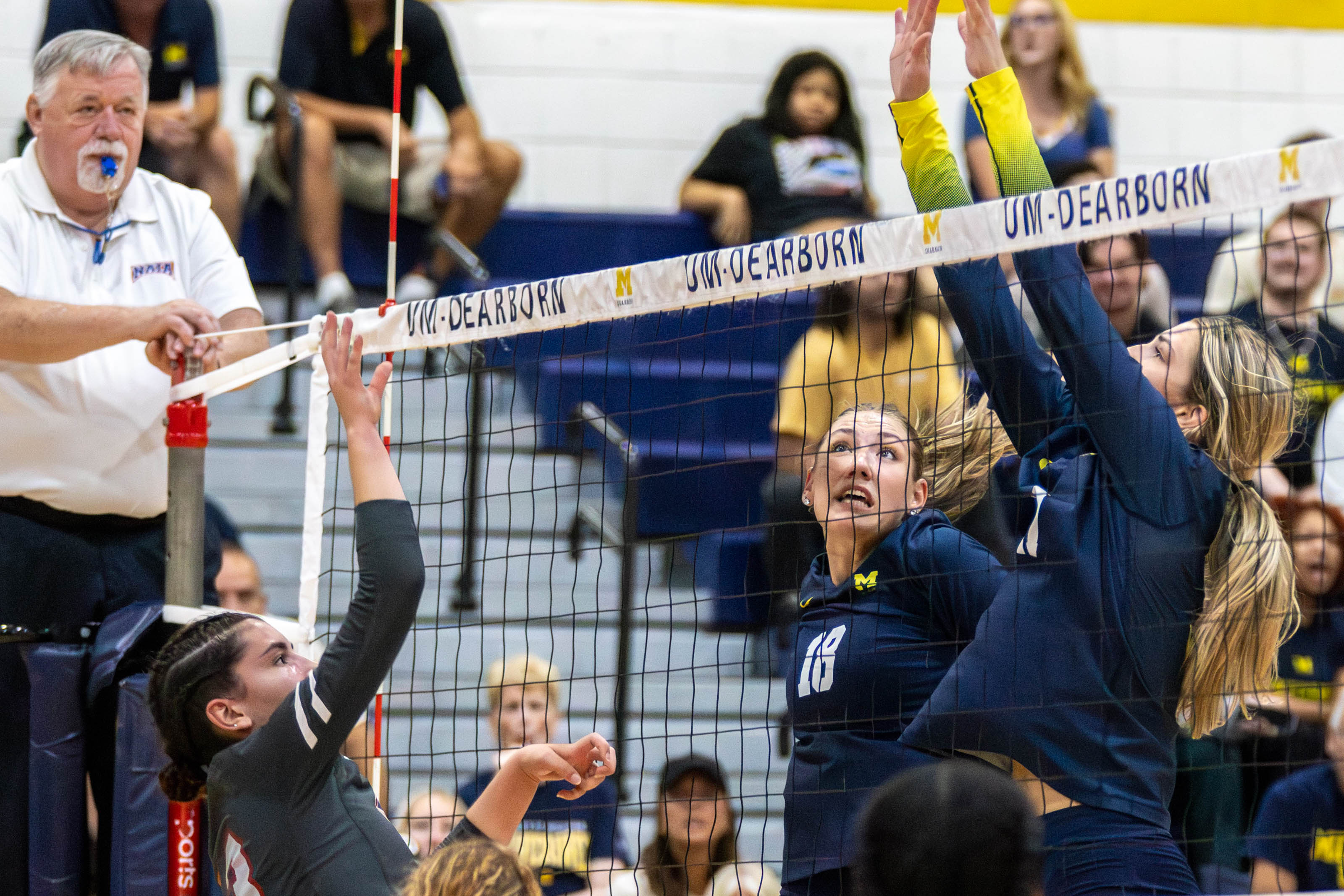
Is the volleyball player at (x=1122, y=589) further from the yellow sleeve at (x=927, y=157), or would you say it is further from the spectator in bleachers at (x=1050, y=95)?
the spectator in bleachers at (x=1050, y=95)

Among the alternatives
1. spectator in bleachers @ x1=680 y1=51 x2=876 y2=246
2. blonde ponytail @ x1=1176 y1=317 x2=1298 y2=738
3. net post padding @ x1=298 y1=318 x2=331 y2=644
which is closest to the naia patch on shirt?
net post padding @ x1=298 y1=318 x2=331 y2=644

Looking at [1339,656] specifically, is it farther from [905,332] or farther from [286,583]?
[286,583]

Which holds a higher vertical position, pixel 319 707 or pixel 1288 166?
pixel 1288 166

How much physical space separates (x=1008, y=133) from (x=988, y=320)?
1.20 feet

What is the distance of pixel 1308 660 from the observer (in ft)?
17.1

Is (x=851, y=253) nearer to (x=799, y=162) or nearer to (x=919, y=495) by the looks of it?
(x=919, y=495)

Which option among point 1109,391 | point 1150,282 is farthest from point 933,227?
A: point 1150,282

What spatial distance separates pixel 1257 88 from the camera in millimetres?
8852

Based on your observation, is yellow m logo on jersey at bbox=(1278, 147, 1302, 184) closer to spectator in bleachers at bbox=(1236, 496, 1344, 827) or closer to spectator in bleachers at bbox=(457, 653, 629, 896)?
spectator in bleachers at bbox=(1236, 496, 1344, 827)

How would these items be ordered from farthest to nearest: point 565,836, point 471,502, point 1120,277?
point 1120,277, point 565,836, point 471,502

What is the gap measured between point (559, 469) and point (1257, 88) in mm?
4746

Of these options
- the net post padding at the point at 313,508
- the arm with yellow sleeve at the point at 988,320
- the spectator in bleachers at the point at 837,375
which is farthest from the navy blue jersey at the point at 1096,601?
the spectator in bleachers at the point at 837,375

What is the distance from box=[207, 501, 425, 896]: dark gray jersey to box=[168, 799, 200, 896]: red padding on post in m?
1.02

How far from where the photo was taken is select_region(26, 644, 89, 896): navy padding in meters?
3.80
